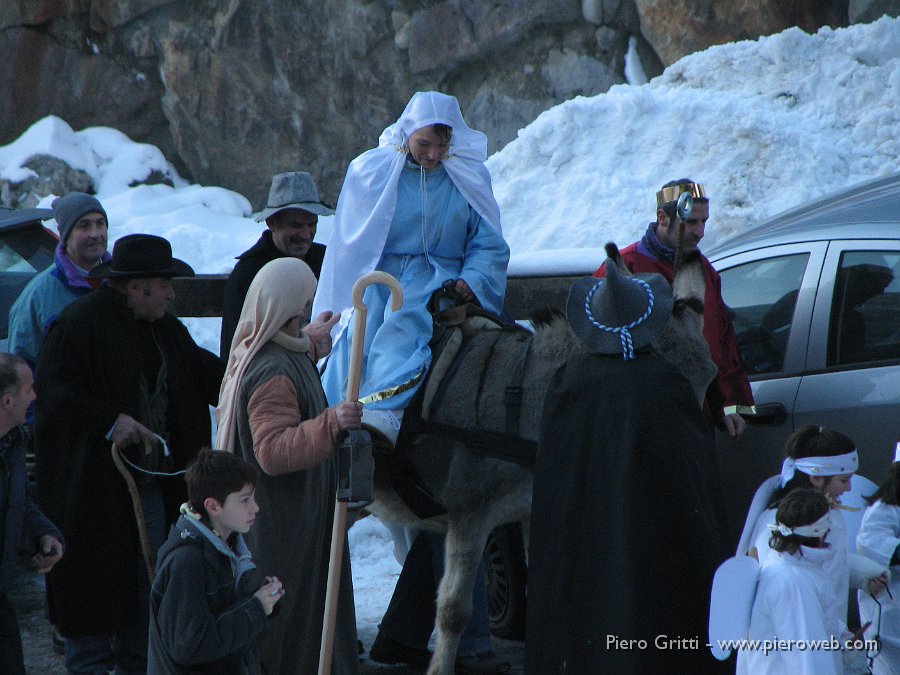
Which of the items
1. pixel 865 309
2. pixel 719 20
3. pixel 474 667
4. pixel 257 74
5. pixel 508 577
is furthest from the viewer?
pixel 257 74

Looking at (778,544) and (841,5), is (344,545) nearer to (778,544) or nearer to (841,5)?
A: (778,544)

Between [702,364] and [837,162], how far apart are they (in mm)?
7516

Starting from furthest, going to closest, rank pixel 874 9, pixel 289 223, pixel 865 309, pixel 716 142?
pixel 874 9 < pixel 716 142 < pixel 289 223 < pixel 865 309

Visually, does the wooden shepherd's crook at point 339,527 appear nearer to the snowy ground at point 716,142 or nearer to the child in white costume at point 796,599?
the child in white costume at point 796,599

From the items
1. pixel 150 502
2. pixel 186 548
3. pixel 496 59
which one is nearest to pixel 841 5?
pixel 496 59

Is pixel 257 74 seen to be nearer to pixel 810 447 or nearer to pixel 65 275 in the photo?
pixel 65 275

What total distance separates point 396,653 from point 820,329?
2.37 metres

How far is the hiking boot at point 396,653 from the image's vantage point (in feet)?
17.8

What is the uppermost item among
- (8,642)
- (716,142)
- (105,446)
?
(716,142)

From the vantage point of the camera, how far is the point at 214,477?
3.35 metres

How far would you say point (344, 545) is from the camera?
4199mm

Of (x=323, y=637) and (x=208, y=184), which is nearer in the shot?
(x=323, y=637)

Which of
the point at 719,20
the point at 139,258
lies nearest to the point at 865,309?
the point at 139,258

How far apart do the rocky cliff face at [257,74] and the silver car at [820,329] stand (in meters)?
12.9
